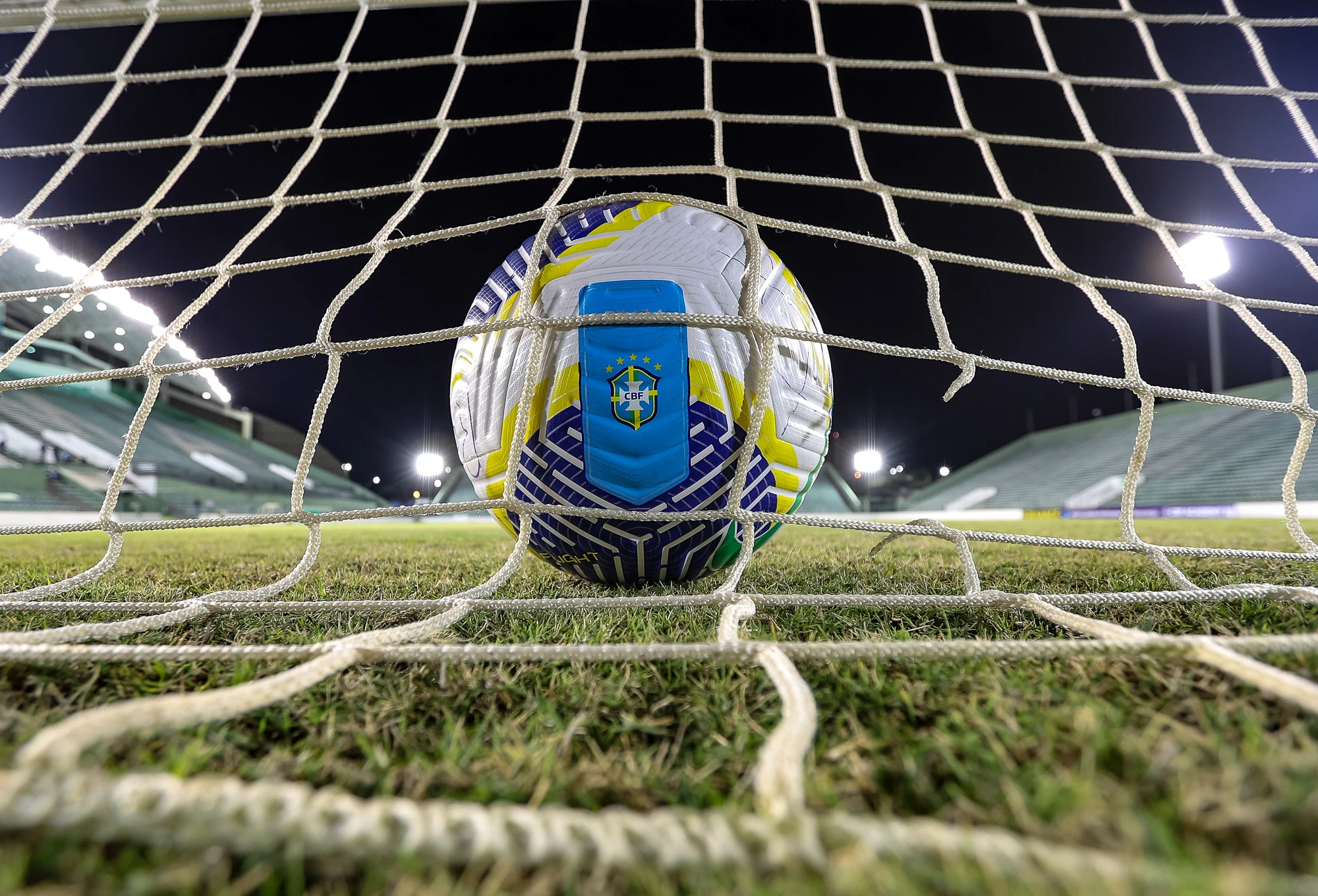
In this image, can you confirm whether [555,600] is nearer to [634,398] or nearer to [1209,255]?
[634,398]

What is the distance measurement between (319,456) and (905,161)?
19.1 meters

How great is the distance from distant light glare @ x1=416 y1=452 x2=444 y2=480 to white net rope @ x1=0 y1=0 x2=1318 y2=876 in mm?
18825

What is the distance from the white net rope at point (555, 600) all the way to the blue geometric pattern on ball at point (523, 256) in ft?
0.09

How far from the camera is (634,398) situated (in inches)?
39.8

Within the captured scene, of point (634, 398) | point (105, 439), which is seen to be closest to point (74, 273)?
point (105, 439)

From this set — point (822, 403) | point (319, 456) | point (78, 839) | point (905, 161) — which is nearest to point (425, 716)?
point (78, 839)

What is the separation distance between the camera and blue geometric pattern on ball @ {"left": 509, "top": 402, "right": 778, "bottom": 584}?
1.03 m

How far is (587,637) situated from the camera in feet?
2.64

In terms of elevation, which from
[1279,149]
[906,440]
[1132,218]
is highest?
[1279,149]

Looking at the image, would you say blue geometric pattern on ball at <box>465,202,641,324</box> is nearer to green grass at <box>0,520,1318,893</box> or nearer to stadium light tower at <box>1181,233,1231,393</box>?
green grass at <box>0,520,1318,893</box>

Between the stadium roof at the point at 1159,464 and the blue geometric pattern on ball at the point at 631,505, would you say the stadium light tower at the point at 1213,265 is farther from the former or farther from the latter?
the blue geometric pattern on ball at the point at 631,505

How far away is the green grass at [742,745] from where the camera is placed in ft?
1.03

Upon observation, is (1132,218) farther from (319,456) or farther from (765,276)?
(319,456)

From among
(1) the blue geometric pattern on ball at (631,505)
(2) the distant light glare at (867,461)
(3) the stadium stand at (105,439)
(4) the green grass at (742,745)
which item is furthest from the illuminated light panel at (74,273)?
(2) the distant light glare at (867,461)
